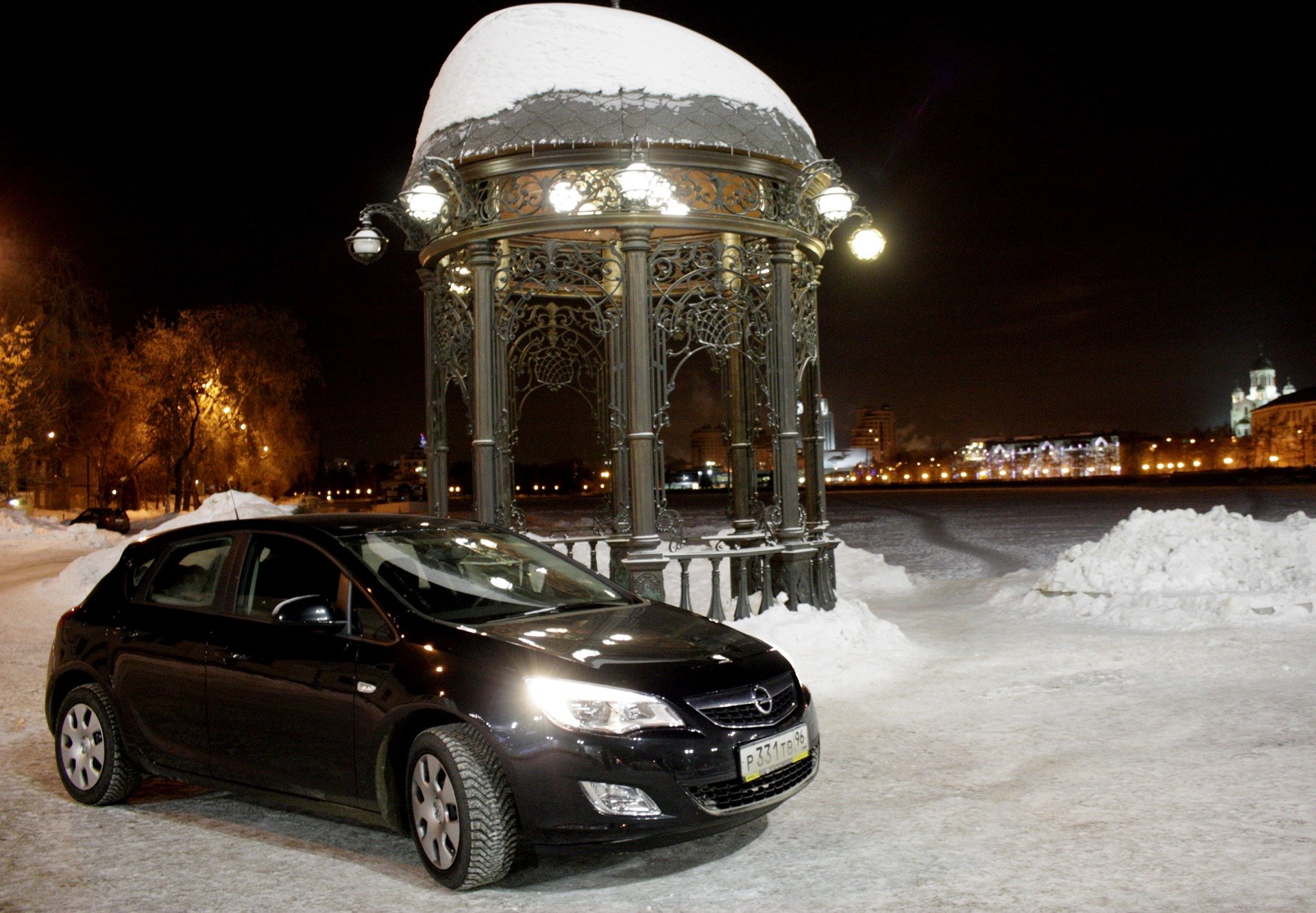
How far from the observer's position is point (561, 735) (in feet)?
15.8

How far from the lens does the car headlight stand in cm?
489

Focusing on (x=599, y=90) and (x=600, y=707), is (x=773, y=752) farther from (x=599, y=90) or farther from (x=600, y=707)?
(x=599, y=90)

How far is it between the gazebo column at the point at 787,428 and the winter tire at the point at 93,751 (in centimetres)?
687

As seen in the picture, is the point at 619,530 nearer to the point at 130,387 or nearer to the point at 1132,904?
the point at 1132,904

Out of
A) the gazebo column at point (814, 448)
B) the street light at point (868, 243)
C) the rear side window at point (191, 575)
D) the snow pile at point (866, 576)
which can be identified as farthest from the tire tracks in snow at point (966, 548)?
the rear side window at point (191, 575)

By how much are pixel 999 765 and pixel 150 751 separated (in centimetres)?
480

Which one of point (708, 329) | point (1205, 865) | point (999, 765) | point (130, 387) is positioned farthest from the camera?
point (130, 387)

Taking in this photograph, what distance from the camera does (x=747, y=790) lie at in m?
5.12

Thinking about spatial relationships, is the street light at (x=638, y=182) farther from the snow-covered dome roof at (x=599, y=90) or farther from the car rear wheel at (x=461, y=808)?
the car rear wheel at (x=461, y=808)

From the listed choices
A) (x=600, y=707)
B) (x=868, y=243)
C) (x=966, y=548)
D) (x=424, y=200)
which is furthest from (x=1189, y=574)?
(x=966, y=548)

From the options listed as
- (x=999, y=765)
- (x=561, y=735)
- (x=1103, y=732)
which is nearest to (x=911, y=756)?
(x=999, y=765)

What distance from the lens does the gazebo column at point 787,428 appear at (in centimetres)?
1191

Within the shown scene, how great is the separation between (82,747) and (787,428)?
24.2 ft

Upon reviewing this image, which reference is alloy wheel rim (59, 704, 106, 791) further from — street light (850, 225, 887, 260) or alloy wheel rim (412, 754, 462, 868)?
street light (850, 225, 887, 260)
